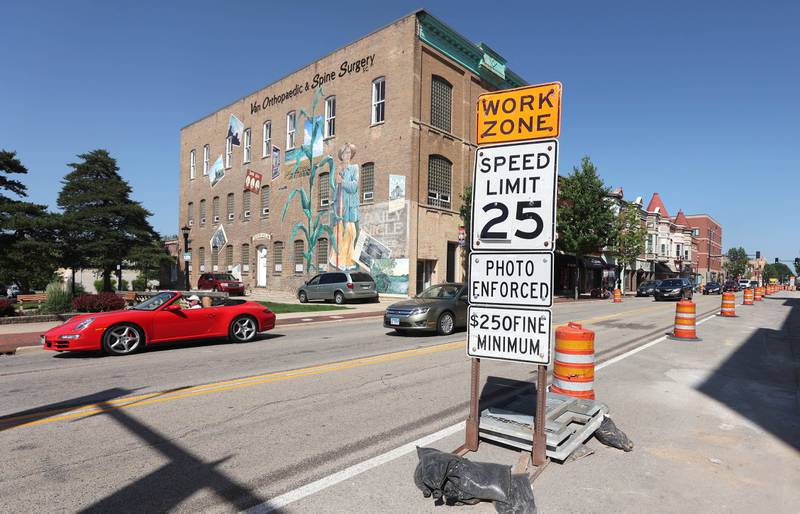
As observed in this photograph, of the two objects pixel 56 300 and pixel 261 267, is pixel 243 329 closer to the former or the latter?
pixel 56 300

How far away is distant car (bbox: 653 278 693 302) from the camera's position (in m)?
32.1

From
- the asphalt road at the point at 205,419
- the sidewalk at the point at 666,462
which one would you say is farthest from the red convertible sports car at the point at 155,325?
the sidewalk at the point at 666,462

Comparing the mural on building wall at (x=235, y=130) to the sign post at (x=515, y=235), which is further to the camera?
the mural on building wall at (x=235, y=130)

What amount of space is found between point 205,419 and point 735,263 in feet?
450

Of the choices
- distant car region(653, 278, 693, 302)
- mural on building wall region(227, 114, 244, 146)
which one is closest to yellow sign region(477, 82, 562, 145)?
distant car region(653, 278, 693, 302)

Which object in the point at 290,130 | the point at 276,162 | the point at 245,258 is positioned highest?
the point at 290,130

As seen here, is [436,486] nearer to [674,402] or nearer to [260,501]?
[260,501]

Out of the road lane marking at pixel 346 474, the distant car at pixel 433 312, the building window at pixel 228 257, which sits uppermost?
the building window at pixel 228 257

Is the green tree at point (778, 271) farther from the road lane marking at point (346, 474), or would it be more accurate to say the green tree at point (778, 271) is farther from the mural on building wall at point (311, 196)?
the road lane marking at point (346, 474)

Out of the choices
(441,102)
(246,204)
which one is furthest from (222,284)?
(441,102)

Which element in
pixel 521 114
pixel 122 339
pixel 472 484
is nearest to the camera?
pixel 472 484

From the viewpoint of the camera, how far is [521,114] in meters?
4.27

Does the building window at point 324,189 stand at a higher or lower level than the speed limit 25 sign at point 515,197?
higher

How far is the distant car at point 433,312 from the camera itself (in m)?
12.0
